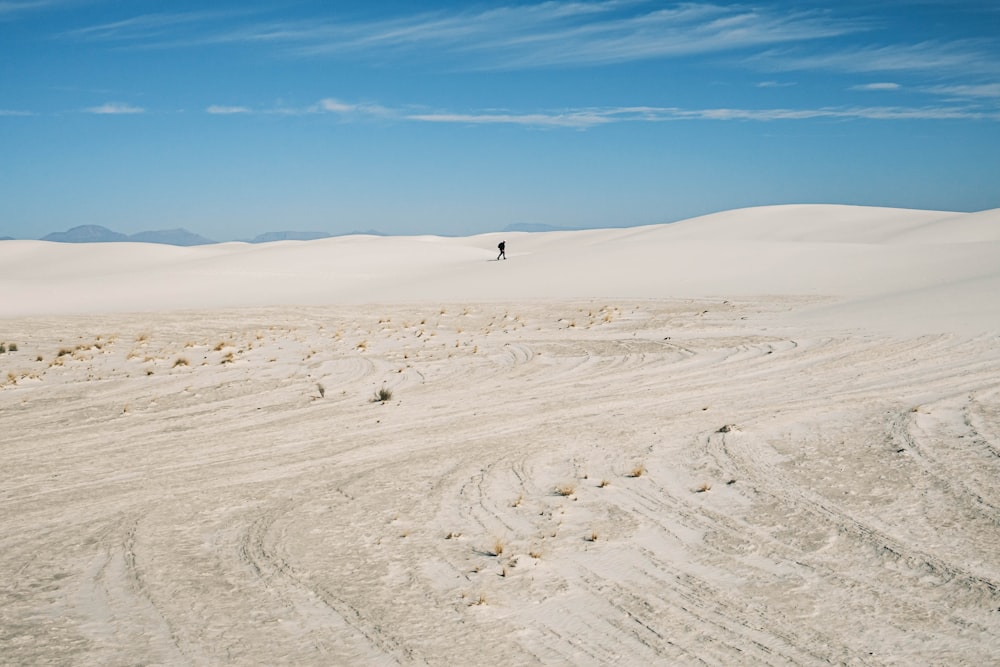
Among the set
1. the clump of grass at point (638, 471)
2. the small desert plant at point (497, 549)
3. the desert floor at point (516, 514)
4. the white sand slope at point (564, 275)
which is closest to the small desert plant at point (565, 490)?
the desert floor at point (516, 514)

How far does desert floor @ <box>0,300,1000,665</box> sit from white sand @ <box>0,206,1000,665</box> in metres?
0.03

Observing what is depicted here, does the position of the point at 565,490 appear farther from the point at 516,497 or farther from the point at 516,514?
the point at 516,514

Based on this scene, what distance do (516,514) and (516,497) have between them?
460 mm

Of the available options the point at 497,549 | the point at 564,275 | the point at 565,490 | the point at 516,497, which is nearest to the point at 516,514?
the point at 516,497

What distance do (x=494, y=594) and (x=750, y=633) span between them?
1.58m

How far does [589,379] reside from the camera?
13.4 meters

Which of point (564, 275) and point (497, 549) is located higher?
point (564, 275)

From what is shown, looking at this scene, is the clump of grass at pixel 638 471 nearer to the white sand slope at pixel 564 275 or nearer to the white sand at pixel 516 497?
the white sand at pixel 516 497

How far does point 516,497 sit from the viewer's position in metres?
7.42

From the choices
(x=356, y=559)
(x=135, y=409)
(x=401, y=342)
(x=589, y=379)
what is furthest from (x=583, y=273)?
(x=356, y=559)

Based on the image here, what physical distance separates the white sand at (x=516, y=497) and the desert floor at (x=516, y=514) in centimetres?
3

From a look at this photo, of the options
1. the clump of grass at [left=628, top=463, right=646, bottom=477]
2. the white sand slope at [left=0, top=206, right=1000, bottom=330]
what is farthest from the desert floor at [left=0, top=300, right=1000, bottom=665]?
the white sand slope at [left=0, top=206, right=1000, bottom=330]

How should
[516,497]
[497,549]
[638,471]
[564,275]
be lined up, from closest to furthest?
[497,549]
[516,497]
[638,471]
[564,275]

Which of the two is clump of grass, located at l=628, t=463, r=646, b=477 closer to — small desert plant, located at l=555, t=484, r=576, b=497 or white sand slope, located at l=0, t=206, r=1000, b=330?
small desert plant, located at l=555, t=484, r=576, b=497
